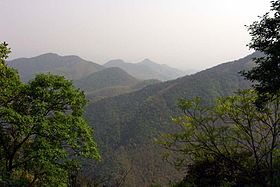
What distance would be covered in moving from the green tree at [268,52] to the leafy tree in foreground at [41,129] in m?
9.06

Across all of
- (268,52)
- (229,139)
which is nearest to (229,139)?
(229,139)

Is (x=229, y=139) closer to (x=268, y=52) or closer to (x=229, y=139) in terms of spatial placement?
(x=229, y=139)

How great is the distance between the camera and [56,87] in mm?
18484

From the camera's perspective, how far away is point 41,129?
647 inches

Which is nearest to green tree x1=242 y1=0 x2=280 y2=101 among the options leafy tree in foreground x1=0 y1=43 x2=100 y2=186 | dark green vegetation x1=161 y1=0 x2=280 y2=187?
dark green vegetation x1=161 y1=0 x2=280 y2=187

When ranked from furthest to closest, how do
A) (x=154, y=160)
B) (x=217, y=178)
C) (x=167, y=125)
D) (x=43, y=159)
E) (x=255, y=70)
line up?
(x=167, y=125)
(x=154, y=160)
(x=217, y=178)
(x=43, y=159)
(x=255, y=70)

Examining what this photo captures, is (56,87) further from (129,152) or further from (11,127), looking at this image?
(129,152)

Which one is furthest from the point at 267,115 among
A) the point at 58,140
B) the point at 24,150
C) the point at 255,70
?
the point at 24,150

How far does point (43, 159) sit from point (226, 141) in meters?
9.79

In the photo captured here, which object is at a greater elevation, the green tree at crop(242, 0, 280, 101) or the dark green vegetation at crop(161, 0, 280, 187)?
the green tree at crop(242, 0, 280, 101)

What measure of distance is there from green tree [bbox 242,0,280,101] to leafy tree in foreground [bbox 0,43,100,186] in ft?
29.7

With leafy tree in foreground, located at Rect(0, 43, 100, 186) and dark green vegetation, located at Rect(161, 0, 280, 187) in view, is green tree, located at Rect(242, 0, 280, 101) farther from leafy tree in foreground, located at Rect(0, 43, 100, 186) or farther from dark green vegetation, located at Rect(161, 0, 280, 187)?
leafy tree in foreground, located at Rect(0, 43, 100, 186)

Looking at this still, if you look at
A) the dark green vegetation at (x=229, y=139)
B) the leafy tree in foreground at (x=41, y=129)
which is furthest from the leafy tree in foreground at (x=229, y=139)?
the leafy tree in foreground at (x=41, y=129)

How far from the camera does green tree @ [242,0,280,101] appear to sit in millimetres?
13773
